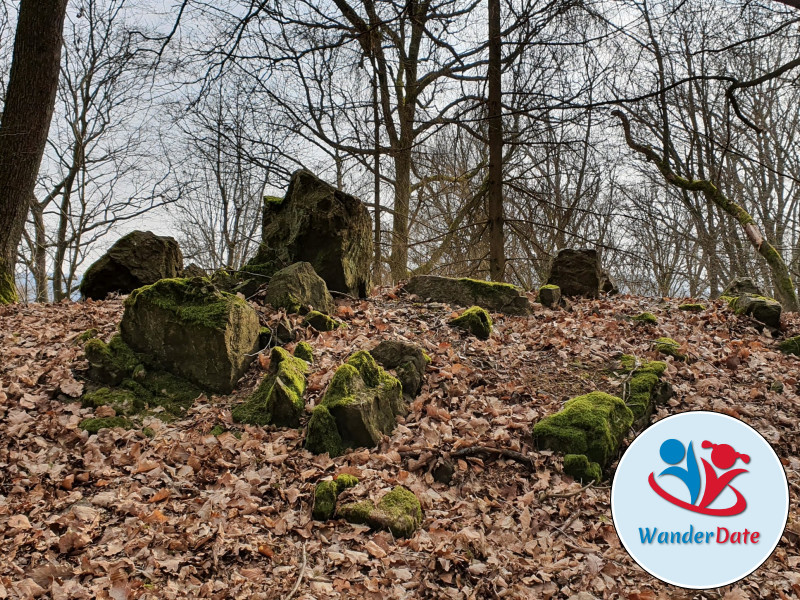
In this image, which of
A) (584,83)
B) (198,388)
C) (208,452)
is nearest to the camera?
(208,452)

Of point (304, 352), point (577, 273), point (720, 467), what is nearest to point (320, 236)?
point (304, 352)

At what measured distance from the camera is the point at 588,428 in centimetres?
465

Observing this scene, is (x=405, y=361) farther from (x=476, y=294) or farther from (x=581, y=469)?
(x=476, y=294)

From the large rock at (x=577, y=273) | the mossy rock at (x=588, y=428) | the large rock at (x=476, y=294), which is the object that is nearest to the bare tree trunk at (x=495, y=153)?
the large rock at (x=577, y=273)

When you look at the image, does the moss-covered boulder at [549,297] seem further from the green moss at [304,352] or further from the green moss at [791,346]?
the green moss at [304,352]

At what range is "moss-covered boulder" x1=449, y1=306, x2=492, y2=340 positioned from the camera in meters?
7.08

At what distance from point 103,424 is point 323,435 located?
6.25 feet

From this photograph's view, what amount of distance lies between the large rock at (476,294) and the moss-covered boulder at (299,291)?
2025mm

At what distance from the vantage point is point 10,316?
6.74 m

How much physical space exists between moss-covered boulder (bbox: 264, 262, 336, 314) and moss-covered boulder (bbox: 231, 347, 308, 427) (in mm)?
1598

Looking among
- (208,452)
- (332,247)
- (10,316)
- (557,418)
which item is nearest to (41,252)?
(10,316)

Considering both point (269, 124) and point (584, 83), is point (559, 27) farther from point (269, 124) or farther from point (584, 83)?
point (269, 124)

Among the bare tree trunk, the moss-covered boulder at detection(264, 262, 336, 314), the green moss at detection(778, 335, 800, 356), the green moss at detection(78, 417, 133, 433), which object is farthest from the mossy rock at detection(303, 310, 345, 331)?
the green moss at detection(778, 335, 800, 356)

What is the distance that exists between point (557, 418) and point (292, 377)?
2.55 meters
